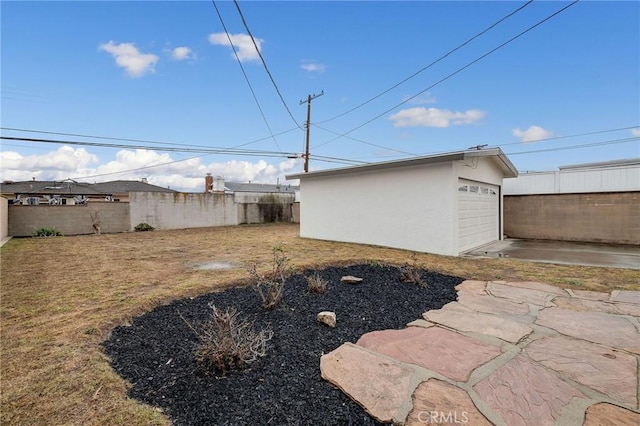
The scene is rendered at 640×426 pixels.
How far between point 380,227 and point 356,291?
221 inches

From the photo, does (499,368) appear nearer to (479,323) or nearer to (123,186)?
(479,323)

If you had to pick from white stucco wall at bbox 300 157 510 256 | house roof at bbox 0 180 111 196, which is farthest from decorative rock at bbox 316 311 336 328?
house roof at bbox 0 180 111 196

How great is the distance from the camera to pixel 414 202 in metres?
8.83

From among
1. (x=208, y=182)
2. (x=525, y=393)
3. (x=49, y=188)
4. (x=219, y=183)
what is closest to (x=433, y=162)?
(x=525, y=393)

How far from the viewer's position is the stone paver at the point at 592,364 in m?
2.13

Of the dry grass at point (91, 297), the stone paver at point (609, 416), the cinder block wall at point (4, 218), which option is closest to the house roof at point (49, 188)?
the cinder block wall at point (4, 218)

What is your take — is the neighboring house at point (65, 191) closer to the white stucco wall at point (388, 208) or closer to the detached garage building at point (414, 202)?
the white stucco wall at point (388, 208)

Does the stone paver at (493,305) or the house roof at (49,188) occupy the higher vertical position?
the house roof at (49,188)

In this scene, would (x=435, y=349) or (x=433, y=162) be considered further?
(x=433, y=162)

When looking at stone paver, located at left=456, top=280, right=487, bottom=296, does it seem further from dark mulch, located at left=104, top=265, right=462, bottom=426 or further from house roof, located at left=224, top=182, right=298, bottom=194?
house roof, located at left=224, top=182, right=298, bottom=194

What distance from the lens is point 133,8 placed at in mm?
7164

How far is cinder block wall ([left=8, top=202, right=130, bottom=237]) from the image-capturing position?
A: 40.9 ft

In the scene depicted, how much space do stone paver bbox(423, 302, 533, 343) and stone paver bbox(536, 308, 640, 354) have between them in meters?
0.39

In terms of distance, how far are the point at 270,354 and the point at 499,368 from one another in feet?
5.92
